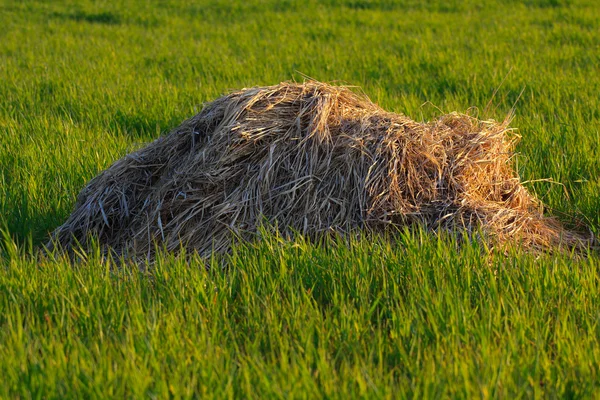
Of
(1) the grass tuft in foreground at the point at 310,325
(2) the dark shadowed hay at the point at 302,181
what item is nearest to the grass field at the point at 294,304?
(1) the grass tuft in foreground at the point at 310,325

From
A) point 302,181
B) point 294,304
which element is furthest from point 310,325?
point 302,181

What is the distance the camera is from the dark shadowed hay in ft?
10.1

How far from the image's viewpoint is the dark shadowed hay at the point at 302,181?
3.07 m

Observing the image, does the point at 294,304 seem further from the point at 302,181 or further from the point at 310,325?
the point at 302,181

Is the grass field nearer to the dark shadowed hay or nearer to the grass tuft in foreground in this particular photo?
the grass tuft in foreground

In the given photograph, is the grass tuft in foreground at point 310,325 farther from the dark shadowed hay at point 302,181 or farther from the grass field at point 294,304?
the dark shadowed hay at point 302,181

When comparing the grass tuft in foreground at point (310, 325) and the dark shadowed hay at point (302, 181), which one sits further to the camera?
the dark shadowed hay at point (302, 181)

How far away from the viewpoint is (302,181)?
316cm

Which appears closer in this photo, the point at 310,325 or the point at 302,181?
the point at 310,325

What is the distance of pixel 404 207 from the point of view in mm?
3066

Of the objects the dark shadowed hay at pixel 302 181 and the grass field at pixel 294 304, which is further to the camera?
the dark shadowed hay at pixel 302 181

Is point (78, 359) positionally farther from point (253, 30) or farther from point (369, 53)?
point (253, 30)

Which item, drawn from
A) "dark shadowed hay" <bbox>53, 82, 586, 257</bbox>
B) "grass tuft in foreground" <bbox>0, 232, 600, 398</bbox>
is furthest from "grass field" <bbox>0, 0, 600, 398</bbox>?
"dark shadowed hay" <bbox>53, 82, 586, 257</bbox>

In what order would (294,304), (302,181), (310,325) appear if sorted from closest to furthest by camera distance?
(310,325) → (294,304) → (302,181)
